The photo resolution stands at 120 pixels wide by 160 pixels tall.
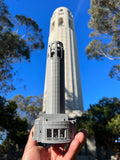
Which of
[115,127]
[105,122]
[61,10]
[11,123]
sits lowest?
[115,127]

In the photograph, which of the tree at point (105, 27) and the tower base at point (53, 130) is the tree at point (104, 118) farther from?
the tower base at point (53, 130)

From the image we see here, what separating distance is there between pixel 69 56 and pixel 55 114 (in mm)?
30001

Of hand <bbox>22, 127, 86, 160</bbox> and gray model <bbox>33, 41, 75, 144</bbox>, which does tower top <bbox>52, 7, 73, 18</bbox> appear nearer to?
gray model <bbox>33, 41, 75, 144</bbox>

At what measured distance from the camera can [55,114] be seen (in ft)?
19.0

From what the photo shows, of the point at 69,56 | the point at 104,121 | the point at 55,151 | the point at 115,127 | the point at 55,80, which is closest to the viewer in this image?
the point at 55,151

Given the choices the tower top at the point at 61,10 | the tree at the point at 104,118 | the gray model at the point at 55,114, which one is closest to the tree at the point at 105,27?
the tree at the point at 104,118

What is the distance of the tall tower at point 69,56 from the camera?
30797mm

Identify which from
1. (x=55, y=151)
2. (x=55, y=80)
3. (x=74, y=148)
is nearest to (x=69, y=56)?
(x=55, y=80)

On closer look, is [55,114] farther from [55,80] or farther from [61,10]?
[61,10]

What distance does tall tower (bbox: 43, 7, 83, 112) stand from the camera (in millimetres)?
30797

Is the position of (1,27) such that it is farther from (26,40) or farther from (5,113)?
(5,113)

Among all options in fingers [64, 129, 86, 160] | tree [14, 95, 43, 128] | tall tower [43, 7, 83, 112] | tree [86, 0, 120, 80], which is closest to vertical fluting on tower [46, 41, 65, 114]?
fingers [64, 129, 86, 160]

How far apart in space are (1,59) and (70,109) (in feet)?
58.5

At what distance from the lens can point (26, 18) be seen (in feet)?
70.7
